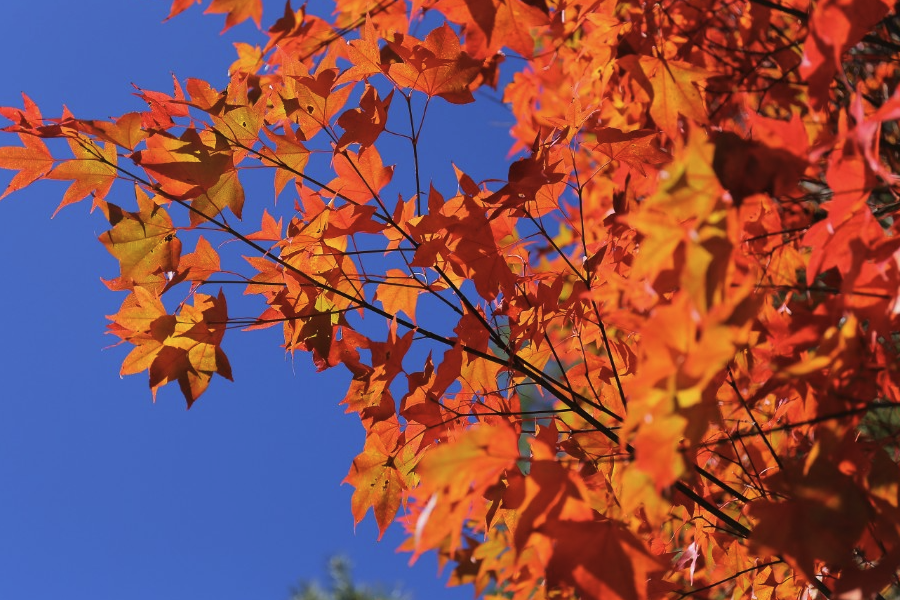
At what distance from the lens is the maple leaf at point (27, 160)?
1291mm

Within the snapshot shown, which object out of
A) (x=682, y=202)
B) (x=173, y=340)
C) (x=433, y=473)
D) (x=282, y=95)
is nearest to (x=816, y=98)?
(x=682, y=202)

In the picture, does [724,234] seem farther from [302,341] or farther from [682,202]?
[302,341]

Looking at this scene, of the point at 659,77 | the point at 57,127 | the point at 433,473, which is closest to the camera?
the point at 433,473

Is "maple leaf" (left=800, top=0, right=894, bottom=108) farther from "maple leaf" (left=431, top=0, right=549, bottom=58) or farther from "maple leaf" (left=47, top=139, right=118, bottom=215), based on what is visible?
"maple leaf" (left=47, top=139, right=118, bottom=215)

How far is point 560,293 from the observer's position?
1.47 m

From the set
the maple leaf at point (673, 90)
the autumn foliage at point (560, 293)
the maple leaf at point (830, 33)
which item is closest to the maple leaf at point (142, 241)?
the autumn foliage at point (560, 293)

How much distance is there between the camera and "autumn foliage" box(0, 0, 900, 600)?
0.76m

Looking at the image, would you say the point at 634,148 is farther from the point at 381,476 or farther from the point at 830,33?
the point at 381,476

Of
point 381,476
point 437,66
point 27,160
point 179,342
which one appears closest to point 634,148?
point 437,66

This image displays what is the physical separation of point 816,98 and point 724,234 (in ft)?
1.37

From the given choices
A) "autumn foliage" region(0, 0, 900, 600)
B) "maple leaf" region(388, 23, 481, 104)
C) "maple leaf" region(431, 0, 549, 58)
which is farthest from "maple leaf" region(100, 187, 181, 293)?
"maple leaf" region(431, 0, 549, 58)

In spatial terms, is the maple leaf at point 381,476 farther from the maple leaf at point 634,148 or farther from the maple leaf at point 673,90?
the maple leaf at point 673,90

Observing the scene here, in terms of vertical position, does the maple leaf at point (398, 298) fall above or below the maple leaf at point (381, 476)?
above

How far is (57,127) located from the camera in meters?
1.24
